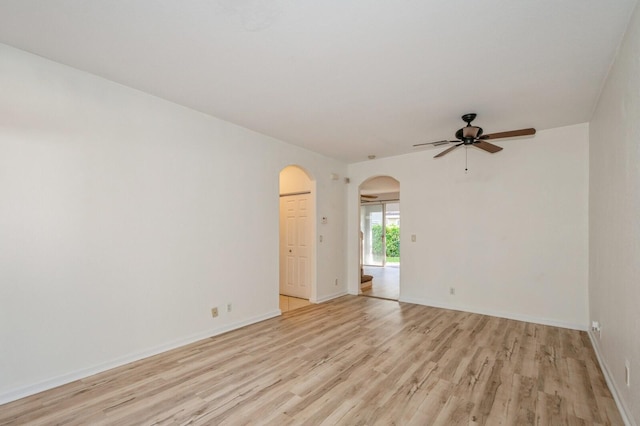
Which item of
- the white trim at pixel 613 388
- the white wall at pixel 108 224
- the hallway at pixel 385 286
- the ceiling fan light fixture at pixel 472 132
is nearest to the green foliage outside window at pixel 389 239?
the hallway at pixel 385 286

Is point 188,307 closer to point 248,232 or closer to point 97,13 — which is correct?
point 248,232

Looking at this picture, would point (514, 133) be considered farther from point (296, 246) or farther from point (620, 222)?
point (296, 246)

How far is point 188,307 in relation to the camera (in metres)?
3.51

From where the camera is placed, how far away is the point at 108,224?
2.88 m

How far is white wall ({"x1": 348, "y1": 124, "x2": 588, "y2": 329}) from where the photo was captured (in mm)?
4129

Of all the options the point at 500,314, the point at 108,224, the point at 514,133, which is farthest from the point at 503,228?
the point at 108,224

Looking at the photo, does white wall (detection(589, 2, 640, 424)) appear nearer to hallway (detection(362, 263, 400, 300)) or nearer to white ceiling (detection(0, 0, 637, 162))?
white ceiling (detection(0, 0, 637, 162))

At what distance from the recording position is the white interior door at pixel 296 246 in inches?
225

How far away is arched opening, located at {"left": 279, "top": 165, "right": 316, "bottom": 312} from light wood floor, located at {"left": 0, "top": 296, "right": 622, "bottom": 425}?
1771 mm

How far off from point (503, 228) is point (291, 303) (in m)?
3.74

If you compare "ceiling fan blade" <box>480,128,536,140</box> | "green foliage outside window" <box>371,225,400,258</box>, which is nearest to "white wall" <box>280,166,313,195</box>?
"ceiling fan blade" <box>480,128,536,140</box>

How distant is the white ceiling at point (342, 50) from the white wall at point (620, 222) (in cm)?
31

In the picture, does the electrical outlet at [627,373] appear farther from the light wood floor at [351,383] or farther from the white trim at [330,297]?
the white trim at [330,297]

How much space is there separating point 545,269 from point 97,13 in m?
5.64
